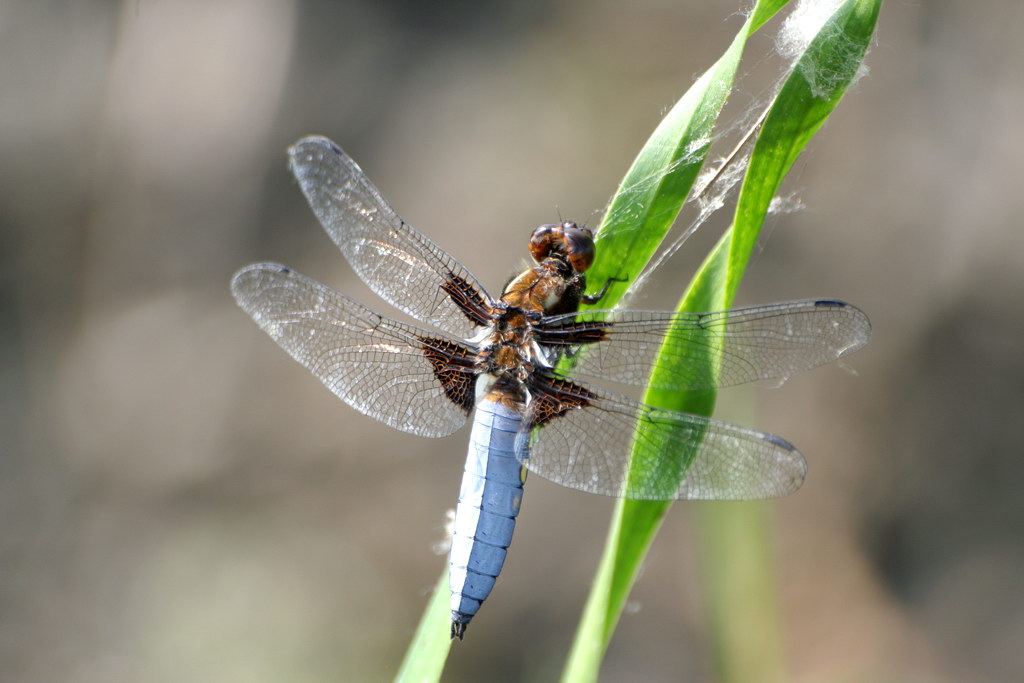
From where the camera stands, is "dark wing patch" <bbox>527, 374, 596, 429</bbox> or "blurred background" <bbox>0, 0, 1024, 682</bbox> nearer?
"dark wing patch" <bbox>527, 374, 596, 429</bbox>

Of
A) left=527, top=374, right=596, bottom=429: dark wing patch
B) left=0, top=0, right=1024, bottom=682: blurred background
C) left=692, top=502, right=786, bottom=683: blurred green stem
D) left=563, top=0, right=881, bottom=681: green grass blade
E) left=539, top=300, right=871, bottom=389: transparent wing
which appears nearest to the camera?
left=563, top=0, right=881, bottom=681: green grass blade

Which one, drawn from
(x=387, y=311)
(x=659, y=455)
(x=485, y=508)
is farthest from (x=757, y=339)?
(x=387, y=311)

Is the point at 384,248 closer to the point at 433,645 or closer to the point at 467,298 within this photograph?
the point at 467,298

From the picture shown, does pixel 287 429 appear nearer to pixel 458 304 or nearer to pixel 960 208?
pixel 458 304

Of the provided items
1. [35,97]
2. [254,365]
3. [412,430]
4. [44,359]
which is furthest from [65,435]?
[412,430]

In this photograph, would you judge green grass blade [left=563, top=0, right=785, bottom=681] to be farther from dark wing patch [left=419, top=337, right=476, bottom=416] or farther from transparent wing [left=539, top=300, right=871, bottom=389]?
dark wing patch [left=419, top=337, right=476, bottom=416]

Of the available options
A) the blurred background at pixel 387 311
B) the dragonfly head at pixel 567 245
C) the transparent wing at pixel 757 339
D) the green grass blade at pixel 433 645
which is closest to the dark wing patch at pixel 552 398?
the transparent wing at pixel 757 339

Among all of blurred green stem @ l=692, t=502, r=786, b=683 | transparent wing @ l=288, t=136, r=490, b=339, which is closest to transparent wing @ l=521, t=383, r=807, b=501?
transparent wing @ l=288, t=136, r=490, b=339
